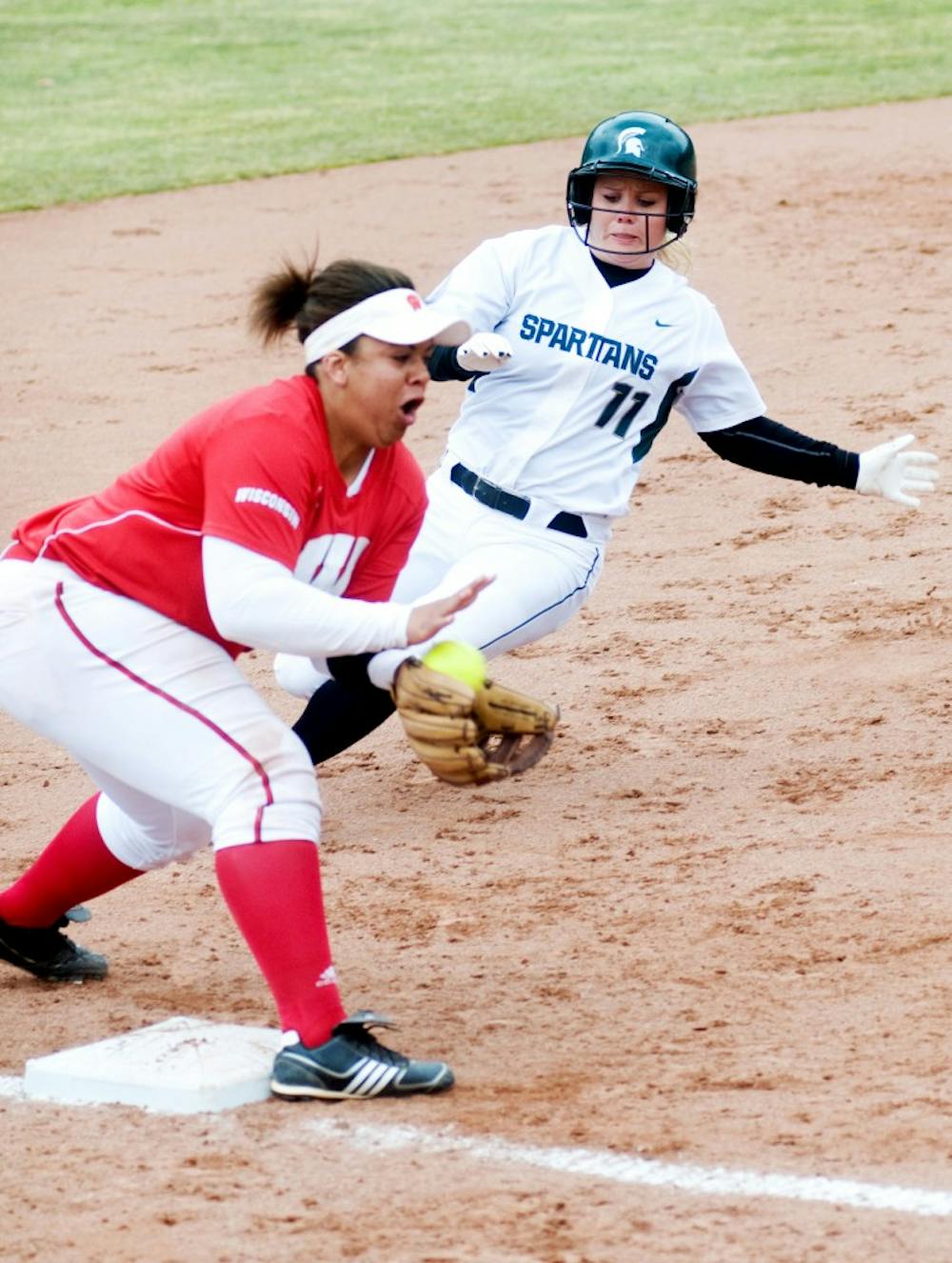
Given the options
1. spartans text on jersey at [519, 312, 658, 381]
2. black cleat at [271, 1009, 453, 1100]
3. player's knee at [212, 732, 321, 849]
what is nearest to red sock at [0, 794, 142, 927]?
player's knee at [212, 732, 321, 849]

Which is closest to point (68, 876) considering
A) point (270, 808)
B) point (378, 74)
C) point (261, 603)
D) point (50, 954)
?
point (50, 954)

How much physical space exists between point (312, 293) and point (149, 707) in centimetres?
78

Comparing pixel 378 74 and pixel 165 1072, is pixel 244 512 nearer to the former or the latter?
pixel 165 1072

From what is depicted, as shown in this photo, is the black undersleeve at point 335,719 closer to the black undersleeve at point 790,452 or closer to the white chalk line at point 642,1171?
the black undersleeve at point 790,452

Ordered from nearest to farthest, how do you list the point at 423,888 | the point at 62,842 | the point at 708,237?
the point at 62,842, the point at 423,888, the point at 708,237

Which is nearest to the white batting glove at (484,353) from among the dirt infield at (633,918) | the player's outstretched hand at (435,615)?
the dirt infield at (633,918)

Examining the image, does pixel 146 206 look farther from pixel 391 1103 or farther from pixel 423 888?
pixel 391 1103

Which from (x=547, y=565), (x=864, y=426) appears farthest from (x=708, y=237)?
(x=547, y=565)

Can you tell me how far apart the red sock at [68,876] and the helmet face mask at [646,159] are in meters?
1.97

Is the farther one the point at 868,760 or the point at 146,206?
the point at 146,206

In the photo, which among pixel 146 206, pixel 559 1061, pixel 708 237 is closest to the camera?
pixel 559 1061

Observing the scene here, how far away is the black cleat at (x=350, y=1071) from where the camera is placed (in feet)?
11.3

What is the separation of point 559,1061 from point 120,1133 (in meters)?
0.78

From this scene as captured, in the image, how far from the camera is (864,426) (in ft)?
25.3
